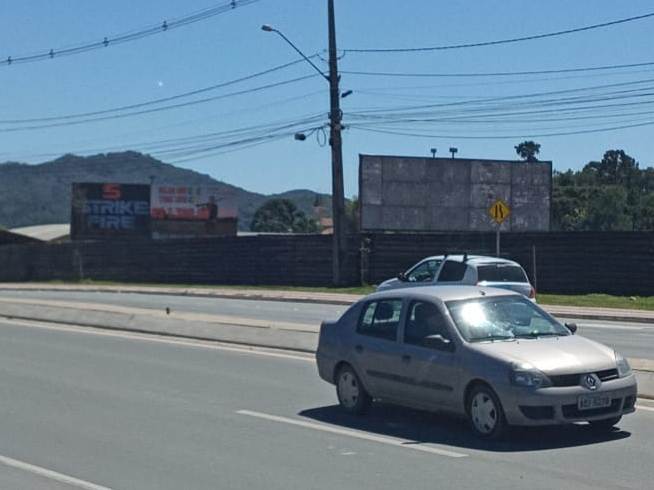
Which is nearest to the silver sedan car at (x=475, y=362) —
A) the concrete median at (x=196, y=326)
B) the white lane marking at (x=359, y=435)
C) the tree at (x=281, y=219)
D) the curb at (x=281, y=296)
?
the white lane marking at (x=359, y=435)

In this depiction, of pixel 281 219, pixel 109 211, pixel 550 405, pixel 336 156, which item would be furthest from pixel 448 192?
pixel 281 219

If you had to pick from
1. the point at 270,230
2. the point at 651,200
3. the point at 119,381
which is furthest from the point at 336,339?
the point at 270,230

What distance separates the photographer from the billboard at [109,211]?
259 feet

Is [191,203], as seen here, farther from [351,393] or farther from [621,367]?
[621,367]

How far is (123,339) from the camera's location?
72.4ft

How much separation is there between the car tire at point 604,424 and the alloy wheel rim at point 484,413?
962 mm

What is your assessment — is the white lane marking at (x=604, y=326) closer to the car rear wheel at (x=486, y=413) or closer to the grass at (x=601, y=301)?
the grass at (x=601, y=301)

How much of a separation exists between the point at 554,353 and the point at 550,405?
0.55 meters

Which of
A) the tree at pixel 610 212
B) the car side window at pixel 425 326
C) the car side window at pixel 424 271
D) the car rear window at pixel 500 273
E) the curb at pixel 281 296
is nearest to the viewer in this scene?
the car side window at pixel 425 326

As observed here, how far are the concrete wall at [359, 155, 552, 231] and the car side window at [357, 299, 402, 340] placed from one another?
117 feet

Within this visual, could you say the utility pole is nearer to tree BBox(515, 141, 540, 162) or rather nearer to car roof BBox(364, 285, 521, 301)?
car roof BBox(364, 285, 521, 301)

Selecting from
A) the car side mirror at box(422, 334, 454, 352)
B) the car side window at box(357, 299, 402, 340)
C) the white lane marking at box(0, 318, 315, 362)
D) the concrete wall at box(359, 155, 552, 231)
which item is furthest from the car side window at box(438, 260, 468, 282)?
the concrete wall at box(359, 155, 552, 231)

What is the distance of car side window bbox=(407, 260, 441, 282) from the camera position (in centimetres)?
2416

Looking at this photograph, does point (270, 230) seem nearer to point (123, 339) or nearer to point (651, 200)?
point (651, 200)
